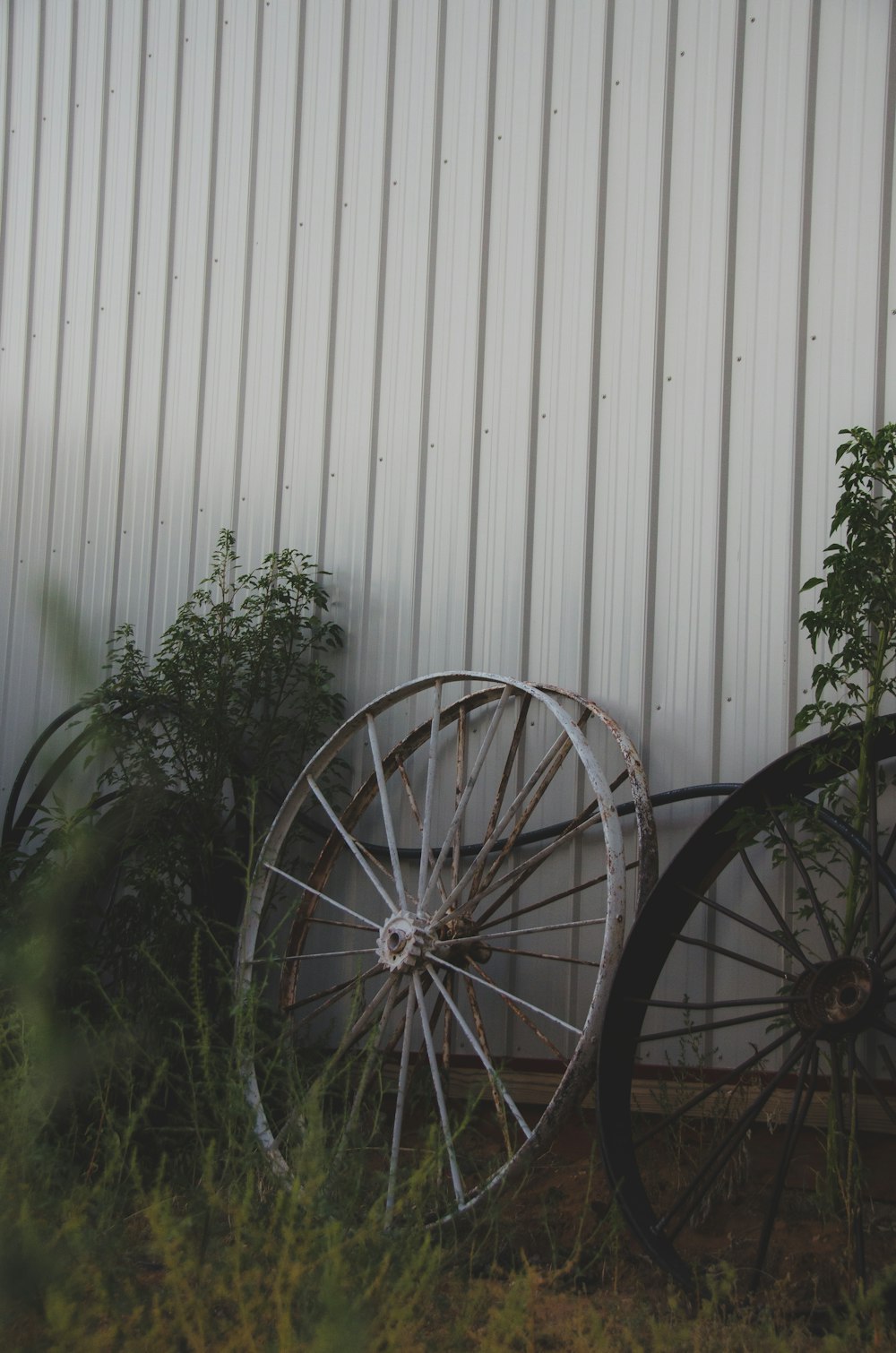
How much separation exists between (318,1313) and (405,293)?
3472 millimetres

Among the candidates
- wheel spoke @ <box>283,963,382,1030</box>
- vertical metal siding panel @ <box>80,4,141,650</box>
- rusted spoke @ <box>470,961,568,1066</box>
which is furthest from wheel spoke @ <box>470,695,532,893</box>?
vertical metal siding panel @ <box>80,4,141,650</box>

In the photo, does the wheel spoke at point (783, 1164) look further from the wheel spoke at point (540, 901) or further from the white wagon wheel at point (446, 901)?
the wheel spoke at point (540, 901)

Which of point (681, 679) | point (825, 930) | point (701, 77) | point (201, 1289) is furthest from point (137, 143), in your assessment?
point (201, 1289)

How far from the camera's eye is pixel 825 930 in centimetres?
279

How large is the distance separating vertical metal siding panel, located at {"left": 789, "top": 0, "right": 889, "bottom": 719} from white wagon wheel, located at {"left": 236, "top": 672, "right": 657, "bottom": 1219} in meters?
0.80

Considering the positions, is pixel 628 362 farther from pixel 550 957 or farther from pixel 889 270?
pixel 550 957

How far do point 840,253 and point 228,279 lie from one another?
2465mm

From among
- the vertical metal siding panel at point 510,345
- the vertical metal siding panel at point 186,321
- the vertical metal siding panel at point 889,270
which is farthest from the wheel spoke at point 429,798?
the vertical metal siding panel at point 889,270

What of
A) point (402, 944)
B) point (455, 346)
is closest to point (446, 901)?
point (402, 944)

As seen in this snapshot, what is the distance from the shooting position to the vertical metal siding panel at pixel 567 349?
152 inches

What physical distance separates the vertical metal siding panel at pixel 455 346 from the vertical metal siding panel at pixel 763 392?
0.96 m

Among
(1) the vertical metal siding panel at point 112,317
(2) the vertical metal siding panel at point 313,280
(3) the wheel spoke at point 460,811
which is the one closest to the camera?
(3) the wheel spoke at point 460,811

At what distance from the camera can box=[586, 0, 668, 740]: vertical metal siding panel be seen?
3729 millimetres

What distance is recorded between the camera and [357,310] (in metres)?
4.39
